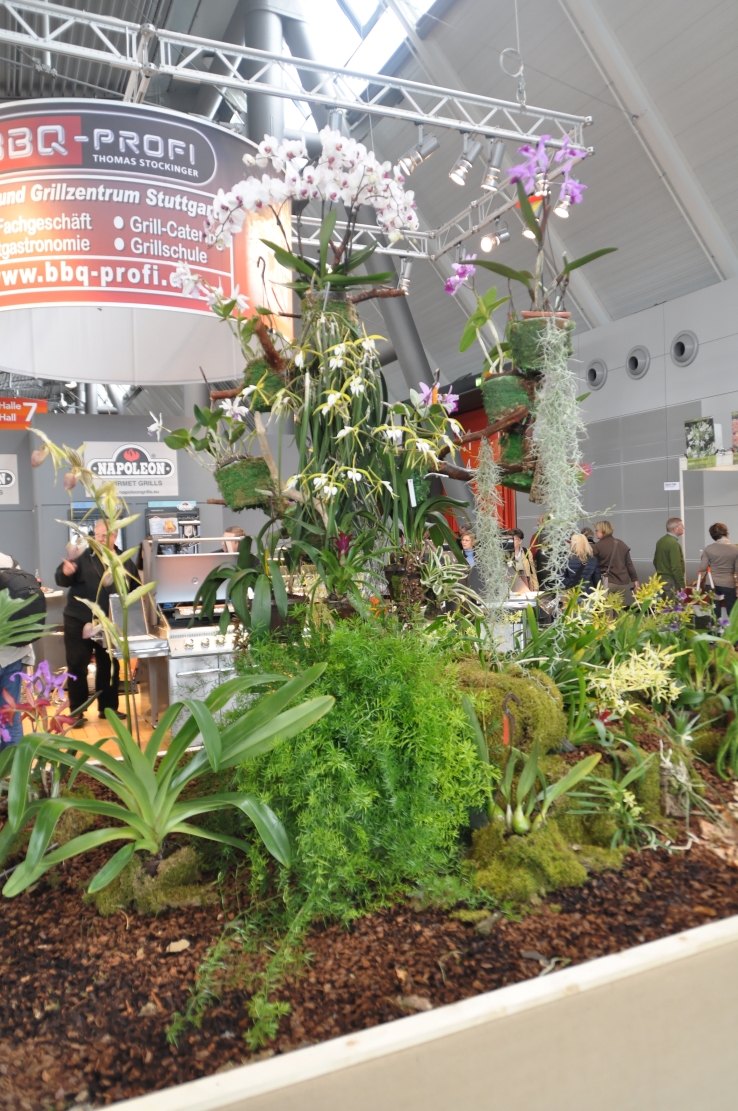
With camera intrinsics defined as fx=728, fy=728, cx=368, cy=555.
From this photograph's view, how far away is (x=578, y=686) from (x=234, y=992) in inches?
49.2

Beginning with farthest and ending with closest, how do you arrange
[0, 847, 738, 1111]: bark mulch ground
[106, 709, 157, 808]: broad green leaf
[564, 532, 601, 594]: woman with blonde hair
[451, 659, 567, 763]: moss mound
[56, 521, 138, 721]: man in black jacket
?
[56, 521, 138, 721]: man in black jacket, [564, 532, 601, 594]: woman with blonde hair, [451, 659, 567, 763]: moss mound, [106, 709, 157, 808]: broad green leaf, [0, 847, 738, 1111]: bark mulch ground

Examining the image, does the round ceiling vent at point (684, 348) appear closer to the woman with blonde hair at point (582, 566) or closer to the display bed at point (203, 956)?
the woman with blonde hair at point (582, 566)

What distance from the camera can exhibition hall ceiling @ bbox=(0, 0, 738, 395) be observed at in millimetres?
6812

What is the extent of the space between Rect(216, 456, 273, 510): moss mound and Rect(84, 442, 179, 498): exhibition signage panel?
775cm

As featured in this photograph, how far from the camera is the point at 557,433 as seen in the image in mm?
1793

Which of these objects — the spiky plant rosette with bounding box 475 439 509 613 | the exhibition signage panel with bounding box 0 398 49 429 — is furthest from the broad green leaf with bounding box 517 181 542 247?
the exhibition signage panel with bounding box 0 398 49 429

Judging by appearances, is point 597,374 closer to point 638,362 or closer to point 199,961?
point 638,362

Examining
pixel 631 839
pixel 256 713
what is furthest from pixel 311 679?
pixel 631 839

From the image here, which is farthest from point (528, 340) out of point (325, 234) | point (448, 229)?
point (448, 229)

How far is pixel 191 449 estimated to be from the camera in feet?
6.79

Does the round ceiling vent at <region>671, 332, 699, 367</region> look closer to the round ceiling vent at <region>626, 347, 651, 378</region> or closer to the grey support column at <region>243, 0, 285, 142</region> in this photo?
the round ceiling vent at <region>626, 347, 651, 378</region>

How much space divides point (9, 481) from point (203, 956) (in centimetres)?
1031

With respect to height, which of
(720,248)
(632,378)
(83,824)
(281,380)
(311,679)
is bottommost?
(83,824)

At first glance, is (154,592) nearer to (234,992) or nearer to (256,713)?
(256,713)
